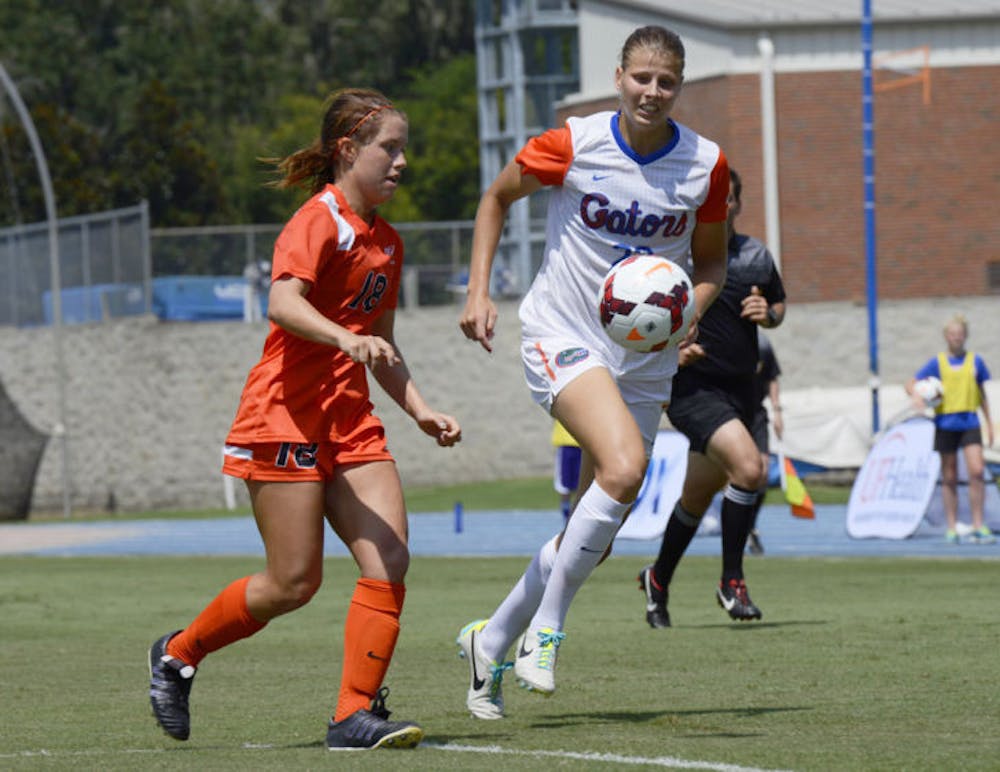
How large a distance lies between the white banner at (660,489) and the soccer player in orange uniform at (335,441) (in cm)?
1152

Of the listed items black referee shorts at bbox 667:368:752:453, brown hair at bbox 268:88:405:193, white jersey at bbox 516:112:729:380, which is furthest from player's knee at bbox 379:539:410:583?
black referee shorts at bbox 667:368:752:453

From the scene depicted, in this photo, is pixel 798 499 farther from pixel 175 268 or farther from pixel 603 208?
pixel 175 268

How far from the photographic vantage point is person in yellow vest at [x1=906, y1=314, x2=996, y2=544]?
1708 cm

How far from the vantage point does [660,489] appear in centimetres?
1833

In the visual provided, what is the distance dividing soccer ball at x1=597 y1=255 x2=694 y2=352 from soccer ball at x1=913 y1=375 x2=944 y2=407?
10.1 meters

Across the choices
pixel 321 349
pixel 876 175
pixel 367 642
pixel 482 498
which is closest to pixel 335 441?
pixel 321 349

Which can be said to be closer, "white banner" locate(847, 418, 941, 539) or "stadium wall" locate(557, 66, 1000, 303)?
"white banner" locate(847, 418, 941, 539)

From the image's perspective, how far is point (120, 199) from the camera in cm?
6494

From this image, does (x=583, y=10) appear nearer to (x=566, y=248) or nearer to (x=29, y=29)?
(x=29, y=29)

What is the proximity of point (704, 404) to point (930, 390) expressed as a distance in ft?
24.3

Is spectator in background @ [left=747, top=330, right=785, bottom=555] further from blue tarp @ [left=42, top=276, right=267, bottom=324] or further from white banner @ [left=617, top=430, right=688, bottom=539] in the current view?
blue tarp @ [left=42, top=276, right=267, bottom=324]

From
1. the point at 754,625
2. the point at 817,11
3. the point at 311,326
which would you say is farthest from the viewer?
the point at 817,11

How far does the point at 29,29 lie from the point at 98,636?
65.8 m

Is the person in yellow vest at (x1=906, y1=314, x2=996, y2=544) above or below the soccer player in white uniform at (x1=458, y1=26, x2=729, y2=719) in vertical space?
below
